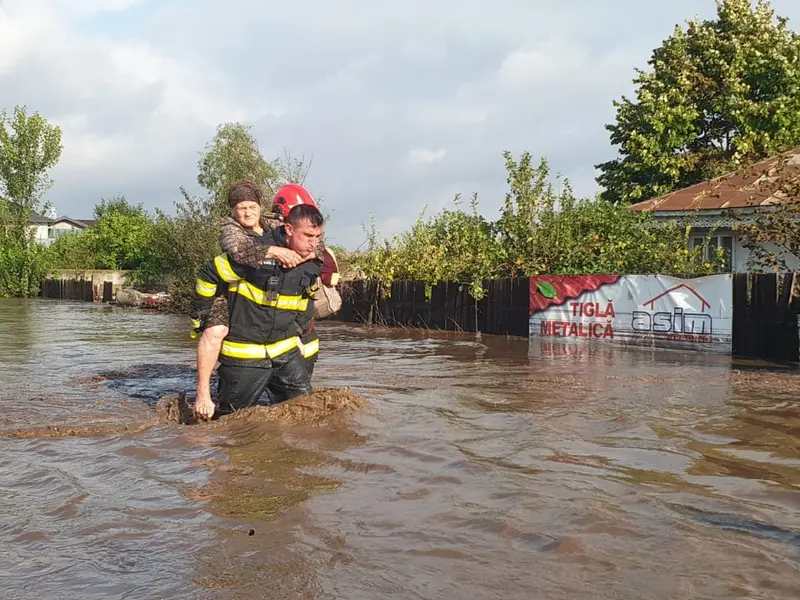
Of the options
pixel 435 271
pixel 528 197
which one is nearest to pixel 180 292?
pixel 435 271

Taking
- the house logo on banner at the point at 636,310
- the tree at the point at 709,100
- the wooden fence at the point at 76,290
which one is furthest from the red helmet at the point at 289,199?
the wooden fence at the point at 76,290

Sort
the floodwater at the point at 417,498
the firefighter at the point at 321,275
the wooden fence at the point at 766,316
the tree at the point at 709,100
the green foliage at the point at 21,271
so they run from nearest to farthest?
the floodwater at the point at 417,498, the firefighter at the point at 321,275, the wooden fence at the point at 766,316, the tree at the point at 709,100, the green foliage at the point at 21,271

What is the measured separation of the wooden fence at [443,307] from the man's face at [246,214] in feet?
37.9

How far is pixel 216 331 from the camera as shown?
604 centimetres

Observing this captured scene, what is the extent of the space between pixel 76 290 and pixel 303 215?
4380 centimetres

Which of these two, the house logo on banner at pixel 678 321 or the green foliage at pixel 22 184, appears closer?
the house logo on banner at pixel 678 321

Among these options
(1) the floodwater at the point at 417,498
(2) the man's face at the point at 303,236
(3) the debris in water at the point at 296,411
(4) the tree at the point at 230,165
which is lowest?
(1) the floodwater at the point at 417,498

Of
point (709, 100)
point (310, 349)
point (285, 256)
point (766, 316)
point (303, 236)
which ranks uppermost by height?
point (709, 100)

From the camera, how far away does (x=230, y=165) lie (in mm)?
37312

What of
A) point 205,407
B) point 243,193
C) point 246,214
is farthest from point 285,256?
point 205,407

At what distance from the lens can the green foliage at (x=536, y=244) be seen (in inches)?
693

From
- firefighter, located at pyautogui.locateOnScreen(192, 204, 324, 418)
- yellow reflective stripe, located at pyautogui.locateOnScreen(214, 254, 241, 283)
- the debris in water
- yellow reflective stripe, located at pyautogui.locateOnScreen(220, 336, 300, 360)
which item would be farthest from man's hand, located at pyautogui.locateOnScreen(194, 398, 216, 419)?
yellow reflective stripe, located at pyautogui.locateOnScreen(214, 254, 241, 283)

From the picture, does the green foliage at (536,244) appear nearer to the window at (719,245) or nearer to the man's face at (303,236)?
the window at (719,245)

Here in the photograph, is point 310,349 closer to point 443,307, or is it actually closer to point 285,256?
point 285,256
